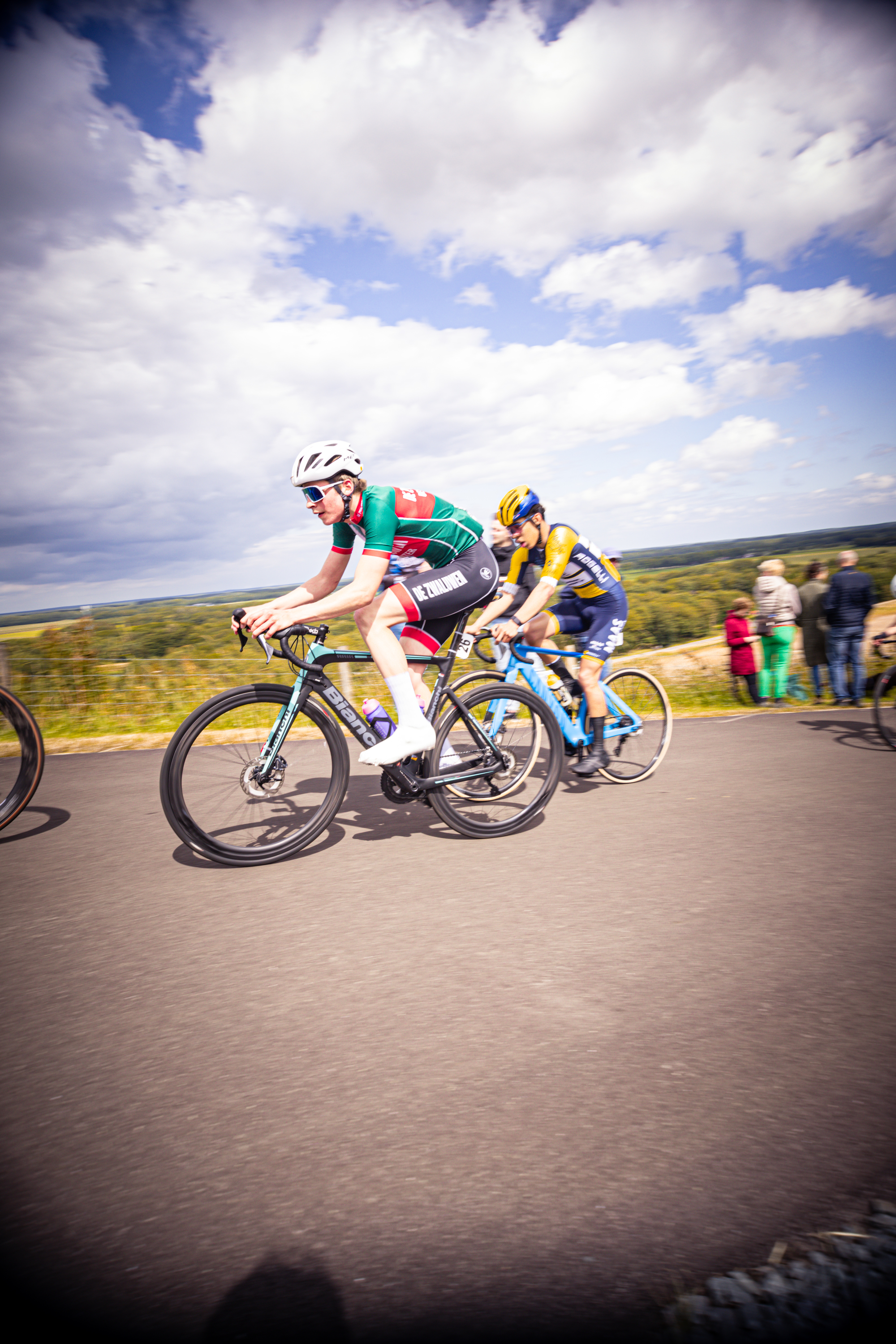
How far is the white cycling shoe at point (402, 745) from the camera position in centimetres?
370

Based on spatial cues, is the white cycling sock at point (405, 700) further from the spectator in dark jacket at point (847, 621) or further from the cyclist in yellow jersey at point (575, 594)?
the spectator in dark jacket at point (847, 621)

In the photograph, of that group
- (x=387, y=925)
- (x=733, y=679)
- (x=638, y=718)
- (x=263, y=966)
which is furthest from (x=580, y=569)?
(x=733, y=679)

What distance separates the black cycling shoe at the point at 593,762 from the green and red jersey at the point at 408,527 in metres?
1.96

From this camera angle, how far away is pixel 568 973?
102 inches

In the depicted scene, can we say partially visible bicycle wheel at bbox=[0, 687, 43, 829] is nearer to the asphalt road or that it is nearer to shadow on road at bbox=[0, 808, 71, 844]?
shadow on road at bbox=[0, 808, 71, 844]

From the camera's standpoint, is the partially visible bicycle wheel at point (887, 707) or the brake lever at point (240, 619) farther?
the partially visible bicycle wheel at point (887, 707)

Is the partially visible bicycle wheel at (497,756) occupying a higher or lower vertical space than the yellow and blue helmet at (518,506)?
lower

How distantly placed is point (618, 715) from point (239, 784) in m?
3.01

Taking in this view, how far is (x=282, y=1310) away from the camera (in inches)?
53.4

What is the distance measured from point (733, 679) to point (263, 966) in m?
8.26

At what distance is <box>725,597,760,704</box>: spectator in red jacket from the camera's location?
29.9 feet

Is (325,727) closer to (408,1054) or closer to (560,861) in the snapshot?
(560,861)

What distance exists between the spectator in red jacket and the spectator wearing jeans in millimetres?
729

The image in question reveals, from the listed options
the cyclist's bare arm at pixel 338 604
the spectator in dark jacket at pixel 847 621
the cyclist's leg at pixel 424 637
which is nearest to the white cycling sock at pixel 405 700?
the cyclist's leg at pixel 424 637
